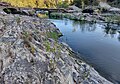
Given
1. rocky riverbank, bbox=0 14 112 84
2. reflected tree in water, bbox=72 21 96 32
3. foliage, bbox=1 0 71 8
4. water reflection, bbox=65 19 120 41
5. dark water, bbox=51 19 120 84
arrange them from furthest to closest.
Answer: foliage, bbox=1 0 71 8 < reflected tree in water, bbox=72 21 96 32 < water reflection, bbox=65 19 120 41 < dark water, bbox=51 19 120 84 < rocky riverbank, bbox=0 14 112 84

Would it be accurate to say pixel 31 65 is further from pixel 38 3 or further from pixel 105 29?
pixel 38 3

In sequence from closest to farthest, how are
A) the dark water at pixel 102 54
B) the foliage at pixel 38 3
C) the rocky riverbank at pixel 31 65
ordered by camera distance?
the rocky riverbank at pixel 31 65 < the dark water at pixel 102 54 < the foliage at pixel 38 3

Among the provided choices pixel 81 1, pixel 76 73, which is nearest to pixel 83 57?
pixel 76 73

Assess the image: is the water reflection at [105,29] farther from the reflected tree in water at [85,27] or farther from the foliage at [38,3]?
the foliage at [38,3]

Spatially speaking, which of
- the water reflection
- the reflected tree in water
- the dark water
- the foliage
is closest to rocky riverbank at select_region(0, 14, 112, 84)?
the dark water

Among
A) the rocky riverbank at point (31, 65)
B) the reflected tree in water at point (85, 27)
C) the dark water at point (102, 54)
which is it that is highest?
the rocky riverbank at point (31, 65)

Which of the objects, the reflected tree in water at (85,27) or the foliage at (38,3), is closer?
the reflected tree in water at (85,27)

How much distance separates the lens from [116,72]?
1667 centimetres

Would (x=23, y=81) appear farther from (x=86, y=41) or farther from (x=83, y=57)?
(x=86, y=41)

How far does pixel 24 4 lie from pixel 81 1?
22931 millimetres

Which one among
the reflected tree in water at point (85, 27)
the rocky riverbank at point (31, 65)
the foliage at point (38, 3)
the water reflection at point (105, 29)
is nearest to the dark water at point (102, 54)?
the water reflection at point (105, 29)

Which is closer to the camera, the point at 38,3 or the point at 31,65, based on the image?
the point at 31,65

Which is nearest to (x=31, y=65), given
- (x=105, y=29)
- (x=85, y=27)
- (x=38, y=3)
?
(x=105, y=29)

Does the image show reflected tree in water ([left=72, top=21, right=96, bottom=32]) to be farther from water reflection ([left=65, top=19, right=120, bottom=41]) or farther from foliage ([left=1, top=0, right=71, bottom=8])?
foliage ([left=1, top=0, right=71, bottom=8])
